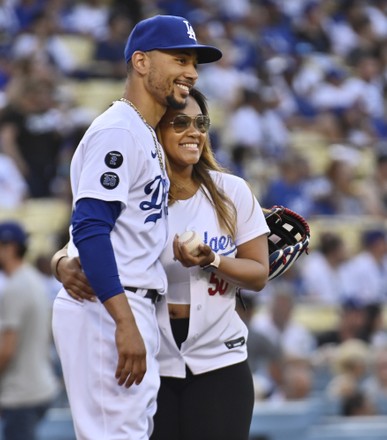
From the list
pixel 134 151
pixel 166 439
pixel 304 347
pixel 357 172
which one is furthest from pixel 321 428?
pixel 357 172

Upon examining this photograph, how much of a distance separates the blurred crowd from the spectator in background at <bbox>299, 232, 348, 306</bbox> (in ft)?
0.04

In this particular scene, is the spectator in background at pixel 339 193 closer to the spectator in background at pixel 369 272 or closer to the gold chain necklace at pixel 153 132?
the spectator in background at pixel 369 272

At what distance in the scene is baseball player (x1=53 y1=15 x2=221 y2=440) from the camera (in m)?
3.59

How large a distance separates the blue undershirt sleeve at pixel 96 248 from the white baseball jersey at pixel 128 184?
0.05 m

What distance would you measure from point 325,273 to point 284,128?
3518 millimetres

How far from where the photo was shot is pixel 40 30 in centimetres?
1275

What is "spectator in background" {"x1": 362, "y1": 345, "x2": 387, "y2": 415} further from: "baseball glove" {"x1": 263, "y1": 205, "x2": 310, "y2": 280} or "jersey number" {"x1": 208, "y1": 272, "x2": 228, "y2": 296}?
"jersey number" {"x1": 208, "y1": 272, "x2": 228, "y2": 296}

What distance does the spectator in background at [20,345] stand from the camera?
697 cm

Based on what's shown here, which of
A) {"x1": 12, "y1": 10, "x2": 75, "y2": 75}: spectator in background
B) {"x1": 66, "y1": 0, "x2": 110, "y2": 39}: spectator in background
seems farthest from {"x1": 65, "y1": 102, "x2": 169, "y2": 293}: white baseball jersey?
{"x1": 66, "y1": 0, "x2": 110, "y2": 39}: spectator in background

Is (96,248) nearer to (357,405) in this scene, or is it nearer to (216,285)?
(216,285)

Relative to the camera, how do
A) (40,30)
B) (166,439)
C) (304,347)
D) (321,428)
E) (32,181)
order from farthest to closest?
Answer: (40,30), (32,181), (304,347), (321,428), (166,439)

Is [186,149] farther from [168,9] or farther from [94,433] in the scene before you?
[168,9]

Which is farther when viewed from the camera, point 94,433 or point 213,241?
point 213,241

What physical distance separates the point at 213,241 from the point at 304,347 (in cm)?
571
